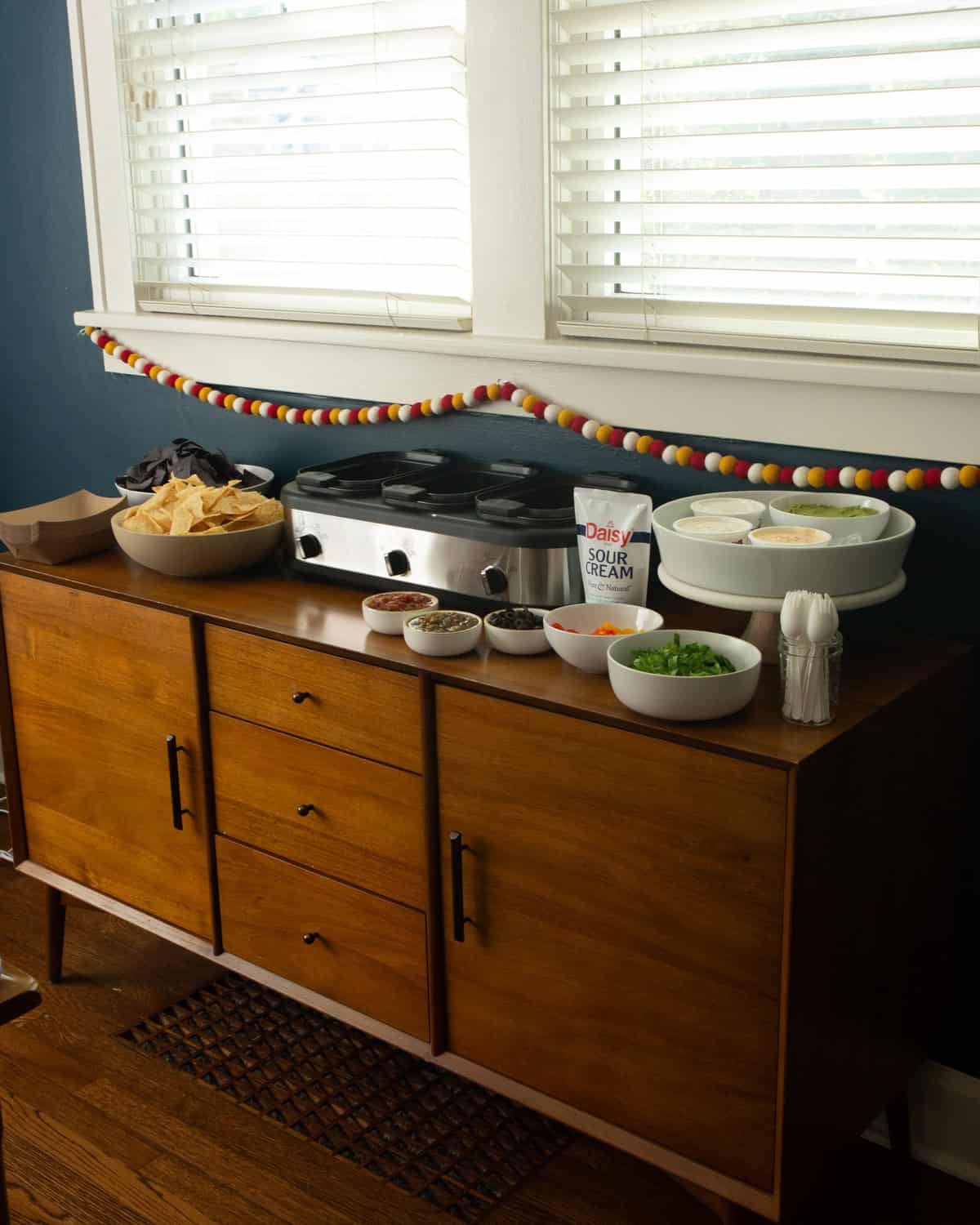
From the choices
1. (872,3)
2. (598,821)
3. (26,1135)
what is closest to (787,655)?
(598,821)

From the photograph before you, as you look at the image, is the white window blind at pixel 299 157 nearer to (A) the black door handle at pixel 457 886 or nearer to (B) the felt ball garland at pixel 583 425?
(B) the felt ball garland at pixel 583 425

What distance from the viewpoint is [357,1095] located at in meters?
2.24

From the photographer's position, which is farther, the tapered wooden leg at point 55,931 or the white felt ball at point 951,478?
the tapered wooden leg at point 55,931

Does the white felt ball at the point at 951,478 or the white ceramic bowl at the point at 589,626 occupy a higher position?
the white felt ball at the point at 951,478

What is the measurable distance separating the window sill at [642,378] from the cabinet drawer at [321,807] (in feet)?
2.17

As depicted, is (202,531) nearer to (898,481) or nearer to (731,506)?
(731,506)

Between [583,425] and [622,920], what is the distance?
789 millimetres

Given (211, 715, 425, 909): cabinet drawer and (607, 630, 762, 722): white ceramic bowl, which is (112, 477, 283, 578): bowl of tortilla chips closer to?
(211, 715, 425, 909): cabinet drawer

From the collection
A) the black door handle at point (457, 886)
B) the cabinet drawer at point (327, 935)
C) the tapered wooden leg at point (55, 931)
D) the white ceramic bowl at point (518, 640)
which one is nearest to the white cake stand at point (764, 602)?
the white ceramic bowl at point (518, 640)

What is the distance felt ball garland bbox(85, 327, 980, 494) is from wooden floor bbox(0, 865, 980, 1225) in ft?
3.36

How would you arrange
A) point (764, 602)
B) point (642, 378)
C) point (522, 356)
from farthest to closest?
point (522, 356) < point (642, 378) < point (764, 602)

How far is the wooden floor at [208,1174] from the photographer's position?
78.1 inches

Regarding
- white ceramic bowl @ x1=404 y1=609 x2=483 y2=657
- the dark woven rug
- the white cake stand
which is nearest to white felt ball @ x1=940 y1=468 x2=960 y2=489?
the white cake stand

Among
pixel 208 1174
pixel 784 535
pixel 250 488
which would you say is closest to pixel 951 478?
pixel 784 535
